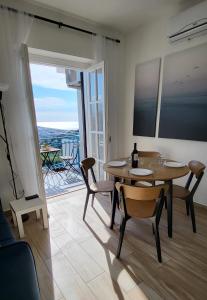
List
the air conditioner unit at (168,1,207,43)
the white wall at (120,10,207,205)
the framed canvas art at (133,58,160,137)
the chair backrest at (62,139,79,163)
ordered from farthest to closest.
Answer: the chair backrest at (62,139,79,163)
the framed canvas art at (133,58,160,137)
the white wall at (120,10,207,205)
the air conditioner unit at (168,1,207,43)

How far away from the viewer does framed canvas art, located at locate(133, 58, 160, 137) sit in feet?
9.46

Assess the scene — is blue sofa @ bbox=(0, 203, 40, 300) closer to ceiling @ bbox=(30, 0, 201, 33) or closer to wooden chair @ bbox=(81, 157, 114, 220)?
wooden chair @ bbox=(81, 157, 114, 220)

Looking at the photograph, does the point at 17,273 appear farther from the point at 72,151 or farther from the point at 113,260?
the point at 72,151

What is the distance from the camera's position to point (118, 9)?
2506 millimetres

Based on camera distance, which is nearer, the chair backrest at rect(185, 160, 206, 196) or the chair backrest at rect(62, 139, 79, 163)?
the chair backrest at rect(185, 160, 206, 196)

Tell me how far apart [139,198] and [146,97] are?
202 cm

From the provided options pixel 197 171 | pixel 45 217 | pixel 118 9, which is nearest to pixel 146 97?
pixel 118 9

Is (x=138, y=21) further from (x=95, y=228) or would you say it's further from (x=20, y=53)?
(x=95, y=228)

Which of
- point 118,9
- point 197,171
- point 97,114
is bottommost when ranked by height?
point 197,171

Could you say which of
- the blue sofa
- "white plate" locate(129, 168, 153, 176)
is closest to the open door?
"white plate" locate(129, 168, 153, 176)

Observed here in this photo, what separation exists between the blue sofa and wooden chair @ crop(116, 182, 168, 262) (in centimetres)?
90

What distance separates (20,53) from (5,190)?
5.86 feet

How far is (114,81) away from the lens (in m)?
3.21

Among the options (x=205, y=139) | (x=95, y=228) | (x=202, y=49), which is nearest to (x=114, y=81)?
(x=202, y=49)
